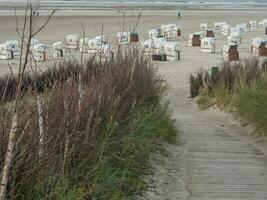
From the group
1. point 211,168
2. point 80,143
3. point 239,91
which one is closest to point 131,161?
point 80,143

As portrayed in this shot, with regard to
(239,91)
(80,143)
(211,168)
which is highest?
(80,143)

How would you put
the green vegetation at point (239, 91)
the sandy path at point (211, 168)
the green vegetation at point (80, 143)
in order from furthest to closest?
the green vegetation at point (239, 91)
the sandy path at point (211, 168)
the green vegetation at point (80, 143)

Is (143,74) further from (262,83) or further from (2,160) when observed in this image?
(2,160)

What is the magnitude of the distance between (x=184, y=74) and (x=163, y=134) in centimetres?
1401

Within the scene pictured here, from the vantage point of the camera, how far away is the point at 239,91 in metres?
11.9

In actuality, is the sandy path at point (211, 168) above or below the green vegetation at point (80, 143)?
below

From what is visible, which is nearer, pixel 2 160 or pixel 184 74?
pixel 2 160

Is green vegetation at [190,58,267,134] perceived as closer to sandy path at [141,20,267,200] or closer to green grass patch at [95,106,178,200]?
sandy path at [141,20,267,200]

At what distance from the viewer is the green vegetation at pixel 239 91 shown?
9.45 metres

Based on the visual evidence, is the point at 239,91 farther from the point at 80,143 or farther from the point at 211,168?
the point at 80,143

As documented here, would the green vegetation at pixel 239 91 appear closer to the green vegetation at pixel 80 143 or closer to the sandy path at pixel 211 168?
the sandy path at pixel 211 168

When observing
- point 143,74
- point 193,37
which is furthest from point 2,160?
point 193,37

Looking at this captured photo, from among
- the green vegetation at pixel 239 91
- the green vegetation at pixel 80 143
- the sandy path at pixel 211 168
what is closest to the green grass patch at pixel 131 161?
the green vegetation at pixel 80 143

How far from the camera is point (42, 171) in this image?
411 centimetres
